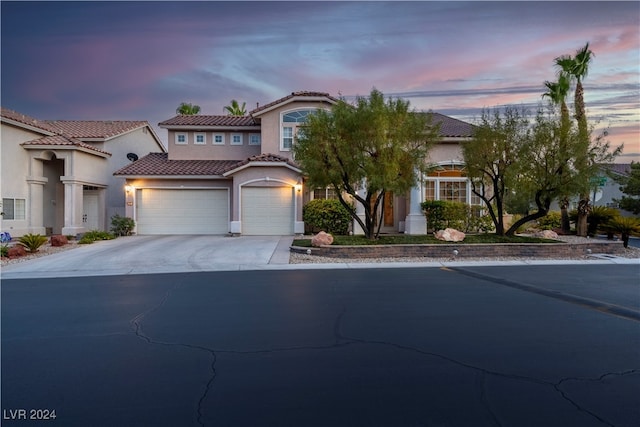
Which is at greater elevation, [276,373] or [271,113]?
[271,113]

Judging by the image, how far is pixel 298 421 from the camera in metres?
3.27

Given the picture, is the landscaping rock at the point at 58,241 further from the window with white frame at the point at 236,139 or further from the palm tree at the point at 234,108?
the palm tree at the point at 234,108

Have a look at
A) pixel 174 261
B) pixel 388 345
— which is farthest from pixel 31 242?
pixel 388 345

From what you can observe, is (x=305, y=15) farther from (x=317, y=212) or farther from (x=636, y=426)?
(x=636, y=426)

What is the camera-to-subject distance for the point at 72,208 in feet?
64.2

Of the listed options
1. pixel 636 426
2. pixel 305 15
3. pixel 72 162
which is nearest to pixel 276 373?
pixel 636 426

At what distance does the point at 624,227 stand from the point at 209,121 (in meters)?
21.7

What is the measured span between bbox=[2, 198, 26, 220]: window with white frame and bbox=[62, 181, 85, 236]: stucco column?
198cm

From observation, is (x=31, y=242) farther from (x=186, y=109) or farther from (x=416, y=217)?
(x=186, y=109)

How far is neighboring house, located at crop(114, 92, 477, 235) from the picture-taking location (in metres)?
19.6

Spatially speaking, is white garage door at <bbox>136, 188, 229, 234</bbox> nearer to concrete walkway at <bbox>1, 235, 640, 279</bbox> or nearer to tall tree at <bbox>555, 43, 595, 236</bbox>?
concrete walkway at <bbox>1, 235, 640, 279</bbox>

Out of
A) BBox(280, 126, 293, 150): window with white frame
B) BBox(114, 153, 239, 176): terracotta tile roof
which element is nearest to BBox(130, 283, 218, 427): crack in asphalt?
BBox(114, 153, 239, 176): terracotta tile roof

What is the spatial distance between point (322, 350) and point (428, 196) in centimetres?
1671

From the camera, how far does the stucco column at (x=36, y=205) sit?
19.5 m
